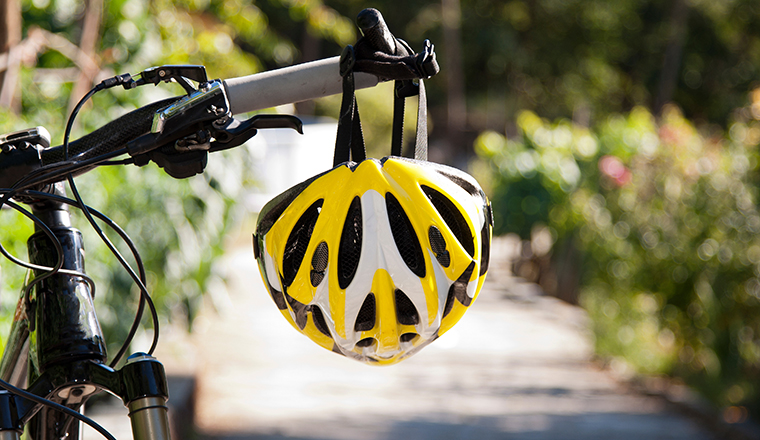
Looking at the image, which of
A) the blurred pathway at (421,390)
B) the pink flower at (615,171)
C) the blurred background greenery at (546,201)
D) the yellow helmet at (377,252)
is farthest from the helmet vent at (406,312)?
the pink flower at (615,171)

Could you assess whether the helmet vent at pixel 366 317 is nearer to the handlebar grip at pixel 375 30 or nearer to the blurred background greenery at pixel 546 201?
the handlebar grip at pixel 375 30

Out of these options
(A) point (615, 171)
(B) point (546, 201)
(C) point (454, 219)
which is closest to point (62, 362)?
(C) point (454, 219)

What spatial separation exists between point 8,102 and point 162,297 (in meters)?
1.57

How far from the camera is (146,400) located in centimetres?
123

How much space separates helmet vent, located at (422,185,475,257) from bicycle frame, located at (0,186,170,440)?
554mm

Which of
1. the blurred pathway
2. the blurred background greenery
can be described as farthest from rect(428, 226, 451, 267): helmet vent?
the blurred pathway

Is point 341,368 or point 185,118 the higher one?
point 341,368

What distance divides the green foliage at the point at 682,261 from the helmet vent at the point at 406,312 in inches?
182

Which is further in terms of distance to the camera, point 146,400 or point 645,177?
point 645,177

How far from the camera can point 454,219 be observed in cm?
132

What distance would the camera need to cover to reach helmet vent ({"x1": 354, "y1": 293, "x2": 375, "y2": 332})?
128 centimetres

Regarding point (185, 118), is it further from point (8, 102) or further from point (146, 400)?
point (8, 102)

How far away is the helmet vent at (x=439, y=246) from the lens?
50.2 inches

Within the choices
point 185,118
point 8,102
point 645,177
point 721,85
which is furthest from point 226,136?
point 721,85
